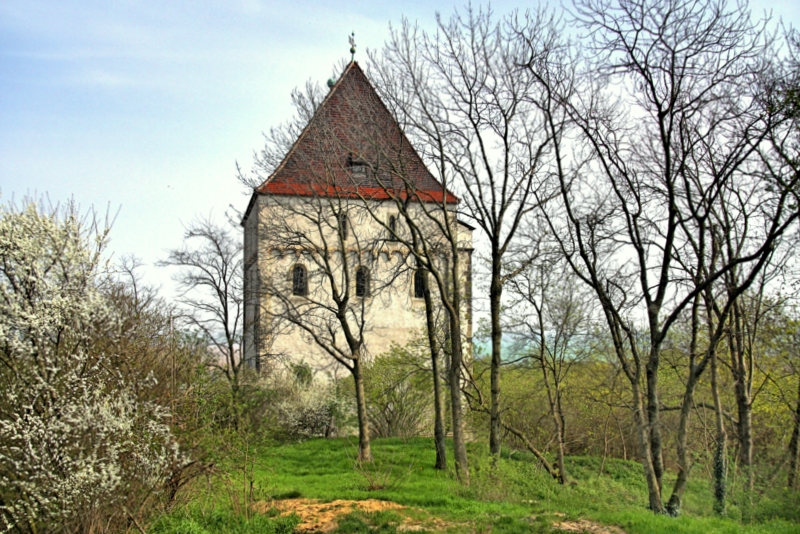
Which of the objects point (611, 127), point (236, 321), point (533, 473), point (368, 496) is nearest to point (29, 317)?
point (368, 496)

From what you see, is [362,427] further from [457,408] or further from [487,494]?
[487,494]

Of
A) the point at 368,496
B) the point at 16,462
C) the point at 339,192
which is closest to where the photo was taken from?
the point at 16,462

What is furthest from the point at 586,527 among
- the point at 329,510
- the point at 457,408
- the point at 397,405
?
the point at 397,405

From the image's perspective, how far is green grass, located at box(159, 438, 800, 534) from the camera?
438 inches

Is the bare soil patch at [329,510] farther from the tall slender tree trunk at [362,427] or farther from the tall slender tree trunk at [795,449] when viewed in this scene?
the tall slender tree trunk at [795,449]

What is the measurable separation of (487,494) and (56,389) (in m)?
9.02

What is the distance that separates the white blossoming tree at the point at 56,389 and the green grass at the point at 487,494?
2.08 meters

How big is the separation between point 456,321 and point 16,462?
36.7 feet

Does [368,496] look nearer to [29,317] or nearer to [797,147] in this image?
[29,317]

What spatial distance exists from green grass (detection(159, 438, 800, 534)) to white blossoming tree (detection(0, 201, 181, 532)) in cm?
208

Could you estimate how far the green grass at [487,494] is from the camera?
11.1 metres

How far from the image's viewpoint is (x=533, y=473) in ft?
57.8

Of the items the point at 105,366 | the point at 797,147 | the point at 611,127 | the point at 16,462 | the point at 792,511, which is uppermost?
the point at 611,127

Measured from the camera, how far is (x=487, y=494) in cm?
1434
